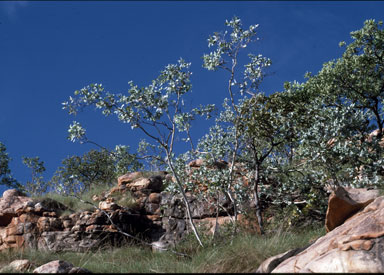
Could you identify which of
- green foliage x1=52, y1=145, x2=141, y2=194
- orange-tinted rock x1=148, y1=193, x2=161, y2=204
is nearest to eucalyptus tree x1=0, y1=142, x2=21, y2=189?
green foliage x1=52, y1=145, x2=141, y2=194

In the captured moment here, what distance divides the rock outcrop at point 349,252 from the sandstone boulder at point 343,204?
0.38 metres

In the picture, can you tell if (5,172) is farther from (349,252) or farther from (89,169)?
(349,252)

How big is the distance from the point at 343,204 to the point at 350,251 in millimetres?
3014

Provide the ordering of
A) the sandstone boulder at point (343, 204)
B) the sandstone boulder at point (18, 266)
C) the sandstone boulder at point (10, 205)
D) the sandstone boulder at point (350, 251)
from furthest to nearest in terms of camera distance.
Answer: the sandstone boulder at point (10, 205) → the sandstone boulder at point (343, 204) → the sandstone boulder at point (18, 266) → the sandstone boulder at point (350, 251)

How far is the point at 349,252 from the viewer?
7.50m

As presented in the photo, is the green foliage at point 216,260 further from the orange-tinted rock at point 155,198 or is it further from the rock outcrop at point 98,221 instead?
the orange-tinted rock at point 155,198

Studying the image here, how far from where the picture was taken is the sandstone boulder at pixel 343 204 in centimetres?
1034

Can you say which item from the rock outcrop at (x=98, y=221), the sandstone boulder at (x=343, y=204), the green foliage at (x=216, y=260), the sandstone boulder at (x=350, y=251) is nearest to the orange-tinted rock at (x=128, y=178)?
the rock outcrop at (x=98, y=221)

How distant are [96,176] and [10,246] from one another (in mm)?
14762

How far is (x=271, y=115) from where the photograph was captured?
15438 mm

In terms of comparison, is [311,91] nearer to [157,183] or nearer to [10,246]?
[157,183]

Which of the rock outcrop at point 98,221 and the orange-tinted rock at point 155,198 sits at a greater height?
the orange-tinted rock at point 155,198

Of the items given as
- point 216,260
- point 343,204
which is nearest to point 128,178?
point 343,204

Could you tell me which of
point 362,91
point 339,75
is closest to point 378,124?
point 362,91
